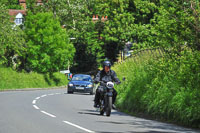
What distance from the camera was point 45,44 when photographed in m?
58.6

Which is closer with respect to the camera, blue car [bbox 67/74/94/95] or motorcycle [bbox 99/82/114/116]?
motorcycle [bbox 99/82/114/116]

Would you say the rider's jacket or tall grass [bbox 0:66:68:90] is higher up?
the rider's jacket

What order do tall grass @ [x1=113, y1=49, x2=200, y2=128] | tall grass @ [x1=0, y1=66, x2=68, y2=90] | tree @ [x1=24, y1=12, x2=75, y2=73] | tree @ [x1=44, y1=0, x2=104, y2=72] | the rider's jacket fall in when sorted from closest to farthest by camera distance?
tall grass @ [x1=113, y1=49, x2=200, y2=128] → the rider's jacket → tall grass @ [x1=0, y1=66, x2=68, y2=90] → tree @ [x1=24, y1=12, x2=75, y2=73] → tree @ [x1=44, y1=0, x2=104, y2=72]

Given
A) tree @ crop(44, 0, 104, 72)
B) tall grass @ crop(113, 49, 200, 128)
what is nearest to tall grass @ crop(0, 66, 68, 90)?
tree @ crop(44, 0, 104, 72)

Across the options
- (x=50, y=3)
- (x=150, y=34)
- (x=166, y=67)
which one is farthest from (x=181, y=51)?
(x=50, y=3)

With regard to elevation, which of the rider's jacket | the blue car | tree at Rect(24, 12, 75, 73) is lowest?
the blue car

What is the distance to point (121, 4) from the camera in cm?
5306

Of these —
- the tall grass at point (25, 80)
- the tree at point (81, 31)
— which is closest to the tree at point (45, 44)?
the tall grass at point (25, 80)

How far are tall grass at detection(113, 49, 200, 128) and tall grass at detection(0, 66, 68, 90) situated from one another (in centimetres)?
2652

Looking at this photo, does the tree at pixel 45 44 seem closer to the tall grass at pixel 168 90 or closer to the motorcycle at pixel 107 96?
the tall grass at pixel 168 90

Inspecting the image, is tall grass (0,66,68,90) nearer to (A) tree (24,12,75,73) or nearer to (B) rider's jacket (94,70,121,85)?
(A) tree (24,12,75,73)

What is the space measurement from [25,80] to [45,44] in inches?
372

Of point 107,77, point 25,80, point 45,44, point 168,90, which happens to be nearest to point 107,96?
point 107,77

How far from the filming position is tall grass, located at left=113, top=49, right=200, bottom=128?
13734 mm
